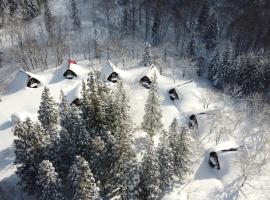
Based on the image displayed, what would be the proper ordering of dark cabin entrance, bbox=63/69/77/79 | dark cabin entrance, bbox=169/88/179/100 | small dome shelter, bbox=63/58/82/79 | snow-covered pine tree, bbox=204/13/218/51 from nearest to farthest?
1. dark cabin entrance, bbox=169/88/179/100
2. small dome shelter, bbox=63/58/82/79
3. dark cabin entrance, bbox=63/69/77/79
4. snow-covered pine tree, bbox=204/13/218/51

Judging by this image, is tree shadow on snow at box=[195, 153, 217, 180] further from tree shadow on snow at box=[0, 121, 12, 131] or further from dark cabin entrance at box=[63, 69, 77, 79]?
dark cabin entrance at box=[63, 69, 77, 79]

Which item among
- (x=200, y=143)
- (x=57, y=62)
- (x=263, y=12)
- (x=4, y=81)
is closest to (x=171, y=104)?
(x=200, y=143)

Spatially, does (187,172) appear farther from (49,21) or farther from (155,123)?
(49,21)

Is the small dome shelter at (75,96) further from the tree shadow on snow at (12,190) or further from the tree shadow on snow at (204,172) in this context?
the tree shadow on snow at (204,172)

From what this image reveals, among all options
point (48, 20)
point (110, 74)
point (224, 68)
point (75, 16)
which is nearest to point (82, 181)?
point (110, 74)

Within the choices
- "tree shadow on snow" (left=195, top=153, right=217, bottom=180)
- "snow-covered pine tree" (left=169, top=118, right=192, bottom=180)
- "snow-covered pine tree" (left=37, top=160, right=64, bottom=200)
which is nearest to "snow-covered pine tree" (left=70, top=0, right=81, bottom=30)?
"tree shadow on snow" (left=195, top=153, right=217, bottom=180)
